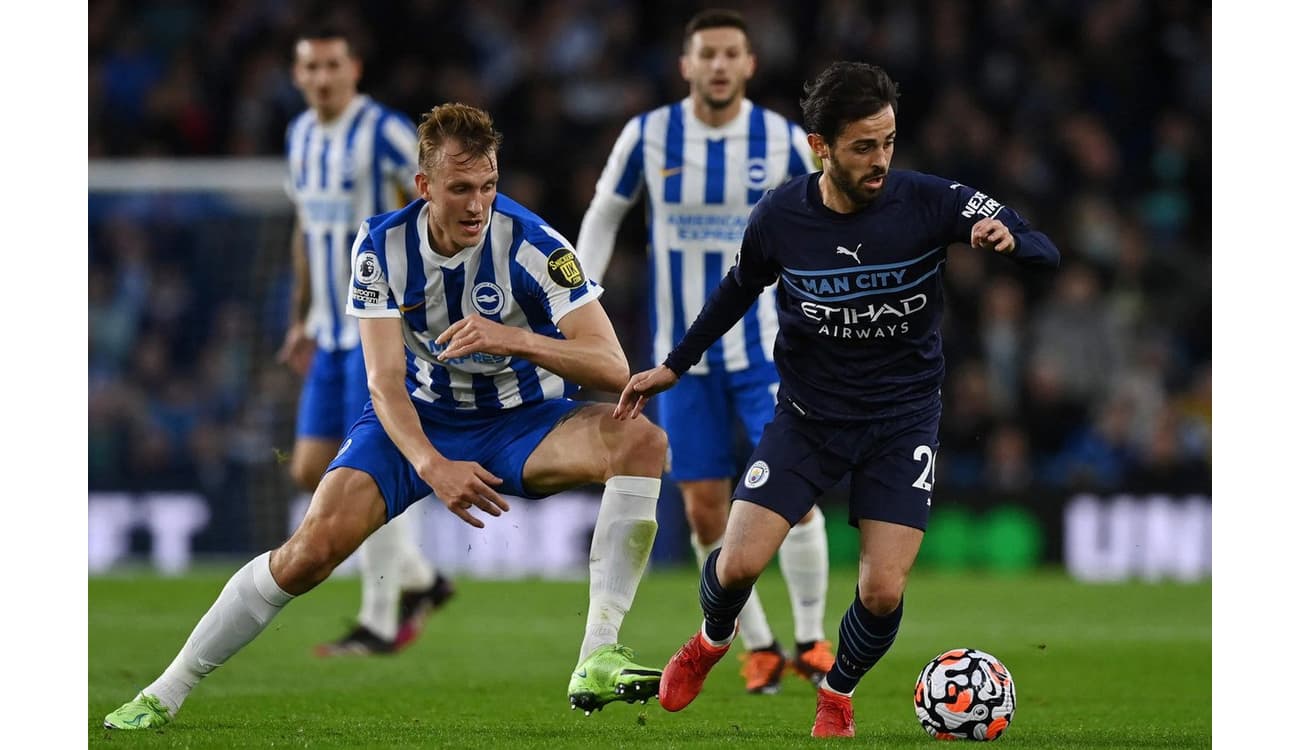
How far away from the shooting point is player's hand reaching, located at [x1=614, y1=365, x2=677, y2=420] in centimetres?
537

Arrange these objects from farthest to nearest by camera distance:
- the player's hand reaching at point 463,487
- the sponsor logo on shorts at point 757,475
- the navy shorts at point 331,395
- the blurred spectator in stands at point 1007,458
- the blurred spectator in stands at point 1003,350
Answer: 1. the blurred spectator in stands at point 1003,350
2. the blurred spectator in stands at point 1007,458
3. the navy shorts at point 331,395
4. the sponsor logo on shorts at point 757,475
5. the player's hand reaching at point 463,487

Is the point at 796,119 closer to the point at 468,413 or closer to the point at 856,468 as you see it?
the point at 468,413

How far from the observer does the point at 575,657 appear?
27.4 ft

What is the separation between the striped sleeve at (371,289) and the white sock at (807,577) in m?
2.23

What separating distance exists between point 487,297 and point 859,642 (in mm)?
1548

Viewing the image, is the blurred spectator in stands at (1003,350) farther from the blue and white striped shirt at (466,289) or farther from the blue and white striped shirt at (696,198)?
the blue and white striped shirt at (466,289)

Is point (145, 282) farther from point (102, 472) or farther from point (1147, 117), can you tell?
point (1147, 117)

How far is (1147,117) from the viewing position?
53.0 ft

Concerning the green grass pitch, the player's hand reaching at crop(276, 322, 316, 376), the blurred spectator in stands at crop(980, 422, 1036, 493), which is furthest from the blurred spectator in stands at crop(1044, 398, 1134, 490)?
the player's hand reaching at crop(276, 322, 316, 376)

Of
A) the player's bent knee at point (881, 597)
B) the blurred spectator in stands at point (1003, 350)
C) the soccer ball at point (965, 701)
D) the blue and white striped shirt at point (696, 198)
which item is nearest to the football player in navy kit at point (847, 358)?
the player's bent knee at point (881, 597)

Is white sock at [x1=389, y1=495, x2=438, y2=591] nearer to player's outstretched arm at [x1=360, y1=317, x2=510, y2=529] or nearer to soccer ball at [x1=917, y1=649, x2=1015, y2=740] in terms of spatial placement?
player's outstretched arm at [x1=360, y1=317, x2=510, y2=529]

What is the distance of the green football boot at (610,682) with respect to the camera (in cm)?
514

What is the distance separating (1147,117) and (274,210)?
7.85 m

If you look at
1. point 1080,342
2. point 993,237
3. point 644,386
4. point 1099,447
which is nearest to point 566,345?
point 644,386
